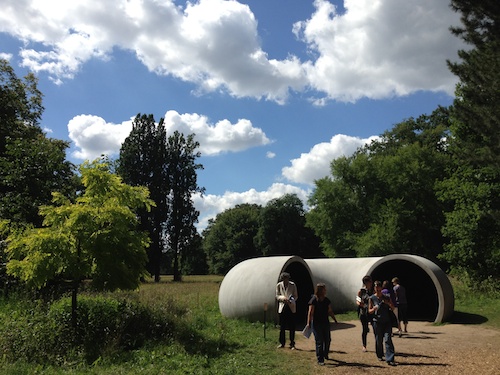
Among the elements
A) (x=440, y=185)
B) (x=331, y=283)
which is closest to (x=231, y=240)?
(x=440, y=185)

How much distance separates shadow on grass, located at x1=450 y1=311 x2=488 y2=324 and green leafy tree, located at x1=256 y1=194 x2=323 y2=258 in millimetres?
39269

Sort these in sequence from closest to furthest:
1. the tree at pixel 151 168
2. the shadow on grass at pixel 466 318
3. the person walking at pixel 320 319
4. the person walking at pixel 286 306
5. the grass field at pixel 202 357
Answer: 1. the grass field at pixel 202 357
2. the person walking at pixel 320 319
3. the person walking at pixel 286 306
4. the shadow on grass at pixel 466 318
5. the tree at pixel 151 168

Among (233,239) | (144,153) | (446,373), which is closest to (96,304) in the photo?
(446,373)

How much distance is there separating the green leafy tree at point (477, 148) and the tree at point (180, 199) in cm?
2528

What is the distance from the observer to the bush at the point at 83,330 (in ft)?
28.0

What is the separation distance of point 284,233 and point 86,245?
152 ft

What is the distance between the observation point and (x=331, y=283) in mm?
16703

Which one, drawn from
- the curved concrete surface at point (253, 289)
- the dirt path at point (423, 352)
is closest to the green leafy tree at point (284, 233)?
the curved concrete surface at point (253, 289)

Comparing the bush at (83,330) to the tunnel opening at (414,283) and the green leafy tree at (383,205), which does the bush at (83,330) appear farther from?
the green leafy tree at (383,205)

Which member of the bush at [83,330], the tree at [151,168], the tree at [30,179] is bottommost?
the bush at [83,330]

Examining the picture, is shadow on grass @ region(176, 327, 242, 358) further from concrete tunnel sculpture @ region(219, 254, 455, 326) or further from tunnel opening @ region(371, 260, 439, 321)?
tunnel opening @ region(371, 260, 439, 321)

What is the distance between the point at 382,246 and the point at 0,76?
26.6 meters

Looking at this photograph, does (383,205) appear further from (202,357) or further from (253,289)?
(202,357)

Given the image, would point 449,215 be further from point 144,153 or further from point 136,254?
point 144,153
